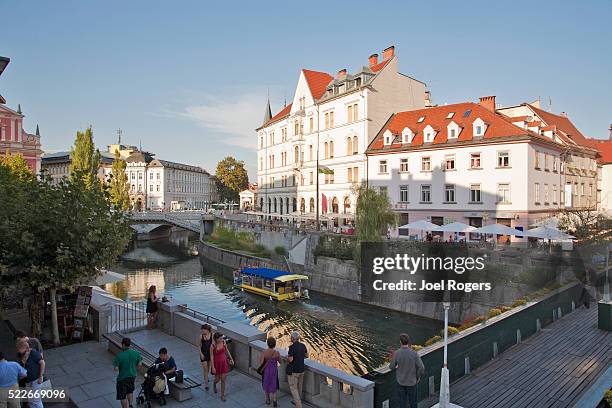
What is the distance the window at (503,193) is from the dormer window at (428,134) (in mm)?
8199

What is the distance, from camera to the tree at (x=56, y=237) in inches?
520

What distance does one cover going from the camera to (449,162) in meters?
40.1

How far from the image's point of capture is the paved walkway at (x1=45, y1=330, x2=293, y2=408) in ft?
33.2

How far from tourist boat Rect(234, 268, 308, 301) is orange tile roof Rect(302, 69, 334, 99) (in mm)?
28291

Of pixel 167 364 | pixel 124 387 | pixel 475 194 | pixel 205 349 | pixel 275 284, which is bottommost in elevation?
pixel 275 284

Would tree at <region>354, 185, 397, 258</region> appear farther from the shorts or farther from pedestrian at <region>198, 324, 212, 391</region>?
the shorts

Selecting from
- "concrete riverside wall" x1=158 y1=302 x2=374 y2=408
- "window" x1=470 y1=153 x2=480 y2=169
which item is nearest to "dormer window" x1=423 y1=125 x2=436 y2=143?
"window" x1=470 y1=153 x2=480 y2=169

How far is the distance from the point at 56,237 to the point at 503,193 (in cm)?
3403

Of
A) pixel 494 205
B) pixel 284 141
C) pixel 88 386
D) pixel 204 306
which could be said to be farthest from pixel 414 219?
pixel 88 386

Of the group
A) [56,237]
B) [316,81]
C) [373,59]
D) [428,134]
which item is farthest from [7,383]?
[316,81]

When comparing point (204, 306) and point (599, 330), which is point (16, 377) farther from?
point (204, 306)

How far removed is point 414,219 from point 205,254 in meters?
31.1

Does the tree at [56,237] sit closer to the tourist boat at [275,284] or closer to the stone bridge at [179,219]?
the tourist boat at [275,284]

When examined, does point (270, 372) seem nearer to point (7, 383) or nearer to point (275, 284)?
point (7, 383)
